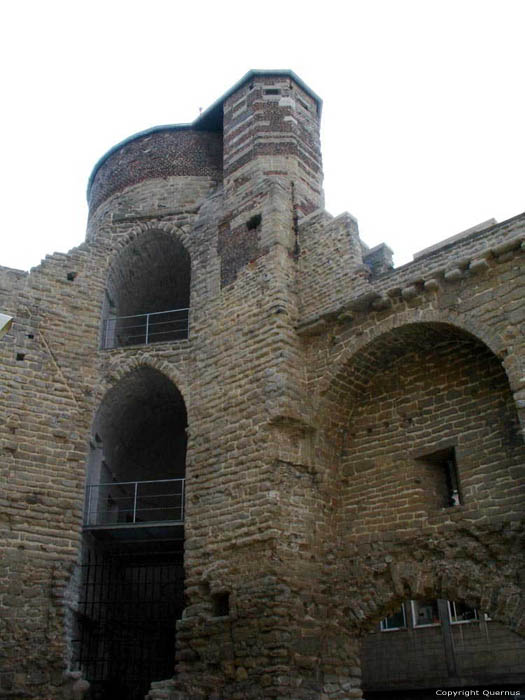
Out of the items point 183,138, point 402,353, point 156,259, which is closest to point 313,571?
point 402,353

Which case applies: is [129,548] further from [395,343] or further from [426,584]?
[395,343]

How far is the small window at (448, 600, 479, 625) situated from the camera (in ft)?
50.4

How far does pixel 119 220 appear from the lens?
13109mm

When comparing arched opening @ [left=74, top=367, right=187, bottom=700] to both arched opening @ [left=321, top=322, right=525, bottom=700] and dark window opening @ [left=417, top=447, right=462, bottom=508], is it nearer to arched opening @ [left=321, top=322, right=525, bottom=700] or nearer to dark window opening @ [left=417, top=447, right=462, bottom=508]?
arched opening @ [left=321, top=322, right=525, bottom=700]

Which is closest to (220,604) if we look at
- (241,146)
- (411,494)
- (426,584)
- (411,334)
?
(426,584)

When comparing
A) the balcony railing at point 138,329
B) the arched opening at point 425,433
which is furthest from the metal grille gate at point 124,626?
the balcony railing at point 138,329

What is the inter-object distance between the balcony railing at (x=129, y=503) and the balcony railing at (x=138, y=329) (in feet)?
7.77

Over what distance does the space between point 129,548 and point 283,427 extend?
3.89 meters

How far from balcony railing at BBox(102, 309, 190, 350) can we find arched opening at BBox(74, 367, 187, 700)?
3.34 feet

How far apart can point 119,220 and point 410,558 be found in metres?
7.84

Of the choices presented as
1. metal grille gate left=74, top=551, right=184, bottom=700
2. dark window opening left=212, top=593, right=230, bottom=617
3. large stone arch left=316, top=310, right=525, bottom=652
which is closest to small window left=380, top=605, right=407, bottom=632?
metal grille gate left=74, top=551, right=184, bottom=700

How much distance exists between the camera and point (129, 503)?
42.6 ft

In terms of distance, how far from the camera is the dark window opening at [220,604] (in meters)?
9.23

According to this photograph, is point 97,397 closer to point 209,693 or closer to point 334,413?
point 334,413
